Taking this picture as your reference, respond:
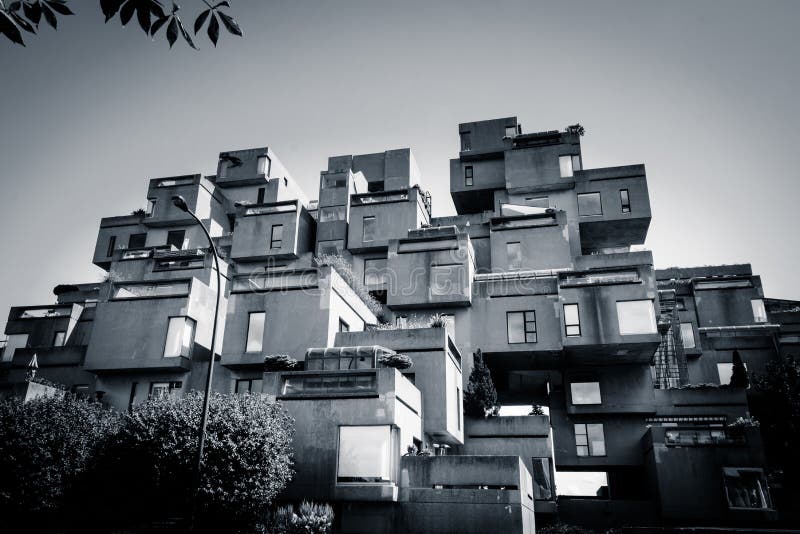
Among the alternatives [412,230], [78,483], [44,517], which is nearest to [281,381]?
[78,483]

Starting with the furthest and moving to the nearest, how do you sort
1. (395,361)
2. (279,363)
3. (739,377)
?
(739,377) < (279,363) < (395,361)

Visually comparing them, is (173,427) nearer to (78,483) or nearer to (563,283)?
(78,483)

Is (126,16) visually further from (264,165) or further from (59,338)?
(264,165)

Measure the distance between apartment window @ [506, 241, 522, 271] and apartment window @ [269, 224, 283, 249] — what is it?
1623cm

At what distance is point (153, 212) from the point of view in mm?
49469

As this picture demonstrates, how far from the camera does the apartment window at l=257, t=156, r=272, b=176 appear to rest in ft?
176

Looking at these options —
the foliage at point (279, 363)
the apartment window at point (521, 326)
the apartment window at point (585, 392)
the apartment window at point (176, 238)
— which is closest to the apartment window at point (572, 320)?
the apartment window at point (521, 326)

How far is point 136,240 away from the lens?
166 feet

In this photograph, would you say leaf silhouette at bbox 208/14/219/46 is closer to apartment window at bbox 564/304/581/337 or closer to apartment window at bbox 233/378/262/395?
apartment window at bbox 233/378/262/395

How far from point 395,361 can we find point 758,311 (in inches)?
1295

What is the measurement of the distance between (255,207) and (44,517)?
26077 millimetres

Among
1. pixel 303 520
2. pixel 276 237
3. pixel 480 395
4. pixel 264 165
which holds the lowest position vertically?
pixel 303 520

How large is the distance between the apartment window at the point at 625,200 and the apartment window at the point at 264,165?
97.5 feet

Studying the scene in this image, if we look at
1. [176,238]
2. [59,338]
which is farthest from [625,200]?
[59,338]
